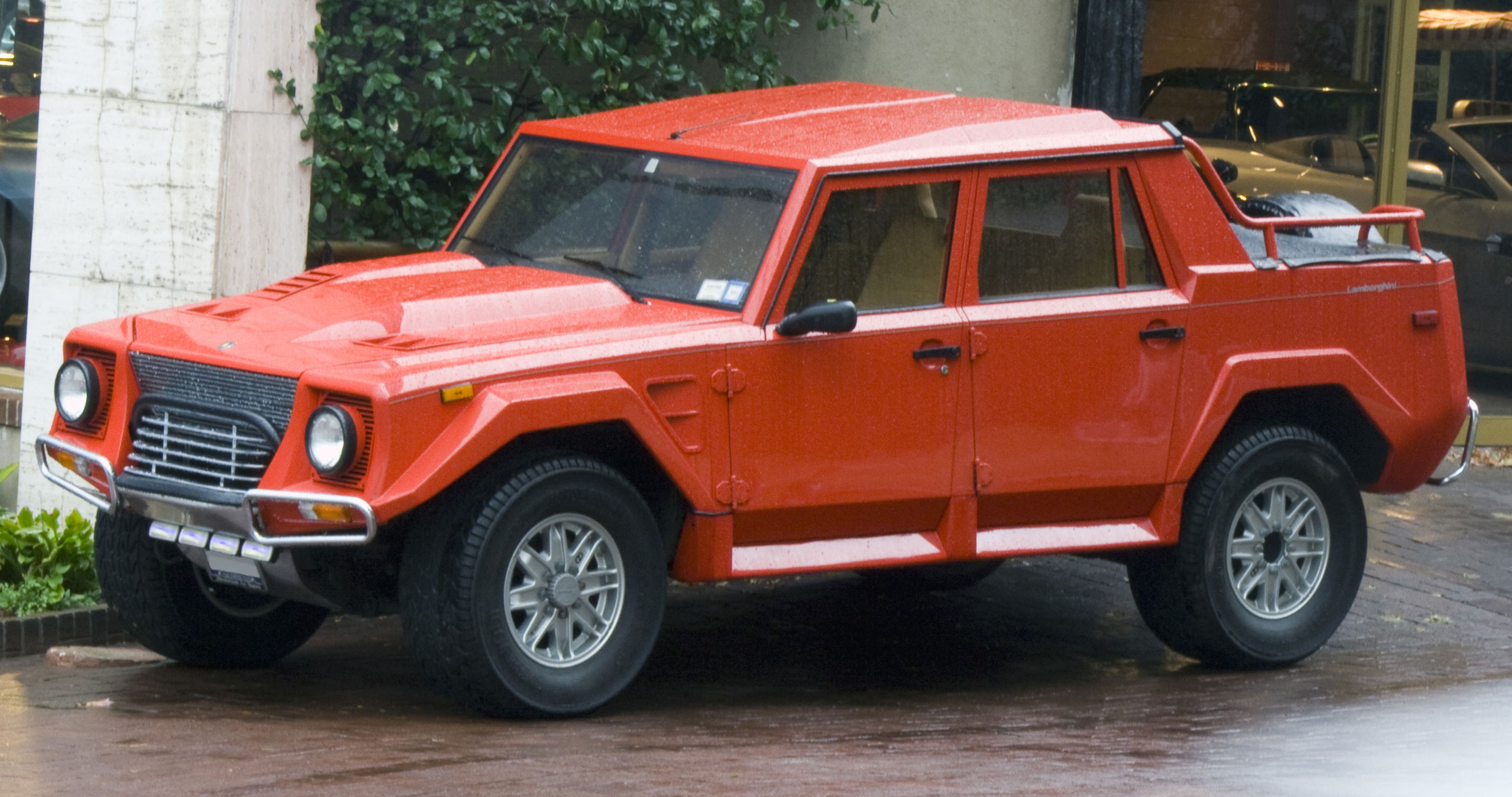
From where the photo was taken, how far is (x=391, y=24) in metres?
9.16

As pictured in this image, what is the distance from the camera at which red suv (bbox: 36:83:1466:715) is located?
5.82 metres

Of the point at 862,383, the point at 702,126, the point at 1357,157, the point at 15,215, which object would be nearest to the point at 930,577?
the point at 862,383

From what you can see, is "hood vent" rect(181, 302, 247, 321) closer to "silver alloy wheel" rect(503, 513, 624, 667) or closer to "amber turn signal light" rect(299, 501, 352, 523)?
"amber turn signal light" rect(299, 501, 352, 523)

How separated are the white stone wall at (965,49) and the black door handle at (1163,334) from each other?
4032 mm

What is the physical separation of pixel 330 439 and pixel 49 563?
2.62 meters

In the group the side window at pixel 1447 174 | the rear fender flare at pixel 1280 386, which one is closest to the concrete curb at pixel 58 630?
the rear fender flare at pixel 1280 386

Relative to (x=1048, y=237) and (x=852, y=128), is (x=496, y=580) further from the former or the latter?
(x=1048, y=237)

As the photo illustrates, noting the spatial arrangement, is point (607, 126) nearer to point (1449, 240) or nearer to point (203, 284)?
point (203, 284)

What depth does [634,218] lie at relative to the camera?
266 inches

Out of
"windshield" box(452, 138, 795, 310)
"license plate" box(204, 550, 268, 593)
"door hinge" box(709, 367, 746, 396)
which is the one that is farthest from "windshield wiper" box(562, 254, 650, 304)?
"license plate" box(204, 550, 268, 593)

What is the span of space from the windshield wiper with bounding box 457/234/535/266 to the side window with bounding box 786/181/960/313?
1.03 meters

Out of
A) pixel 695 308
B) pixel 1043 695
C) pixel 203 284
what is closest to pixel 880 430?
pixel 695 308

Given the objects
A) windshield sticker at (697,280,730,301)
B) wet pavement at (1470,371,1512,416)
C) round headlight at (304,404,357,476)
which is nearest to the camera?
round headlight at (304,404,357,476)

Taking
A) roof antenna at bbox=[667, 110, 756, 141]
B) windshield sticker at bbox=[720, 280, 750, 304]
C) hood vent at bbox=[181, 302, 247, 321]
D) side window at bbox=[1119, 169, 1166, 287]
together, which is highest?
roof antenna at bbox=[667, 110, 756, 141]
